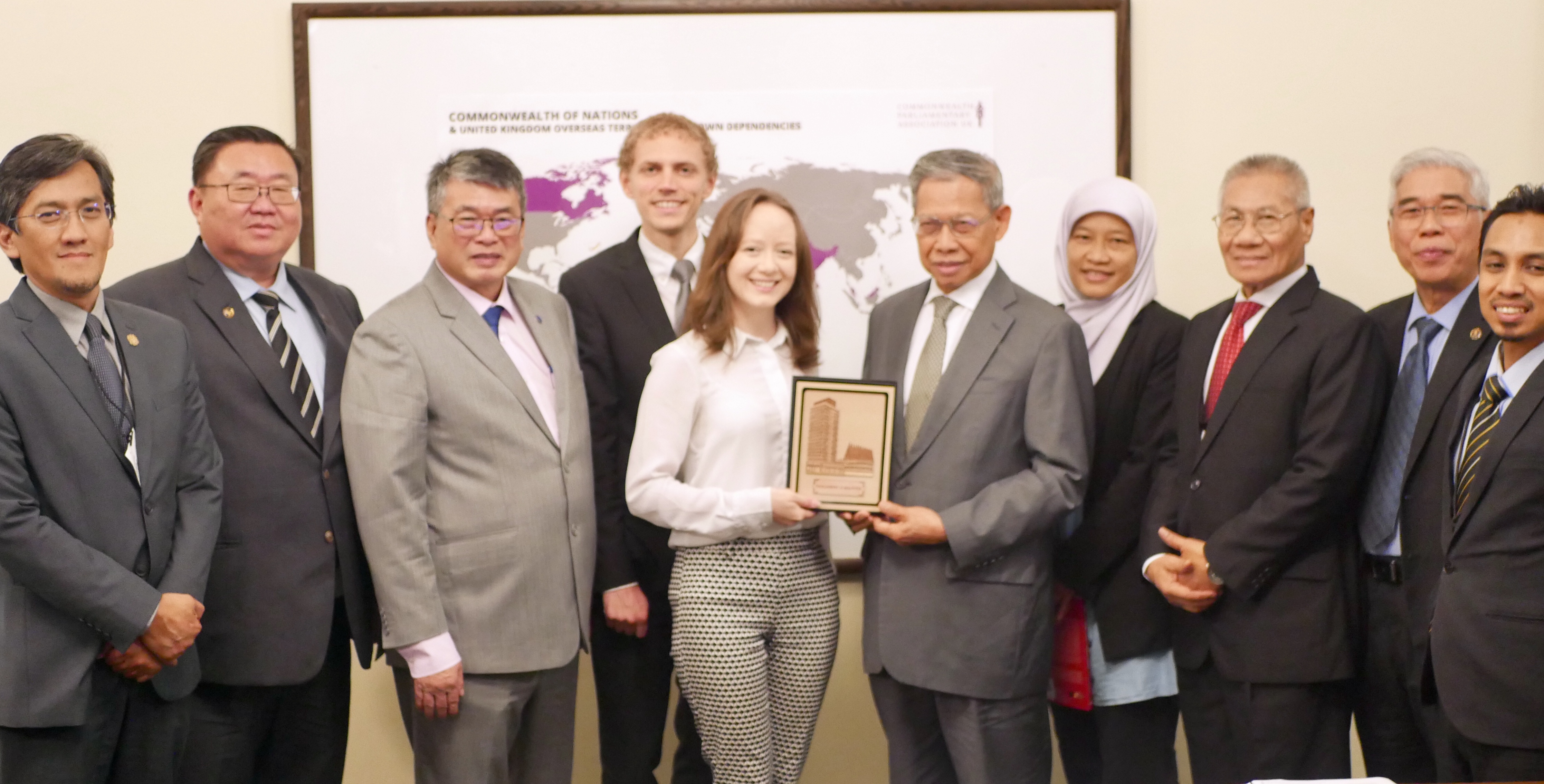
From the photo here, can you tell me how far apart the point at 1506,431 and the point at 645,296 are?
1881 millimetres

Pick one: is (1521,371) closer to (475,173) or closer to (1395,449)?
(1395,449)

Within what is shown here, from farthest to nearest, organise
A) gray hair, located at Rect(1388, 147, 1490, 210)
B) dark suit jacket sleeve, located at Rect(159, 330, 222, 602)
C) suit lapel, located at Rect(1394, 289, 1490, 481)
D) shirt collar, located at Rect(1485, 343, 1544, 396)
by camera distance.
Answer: gray hair, located at Rect(1388, 147, 1490, 210), suit lapel, located at Rect(1394, 289, 1490, 481), dark suit jacket sleeve, located at Rect(159, 330, 222, 602), shirt collar, located at Rect(1485, 343, 1544, 396)

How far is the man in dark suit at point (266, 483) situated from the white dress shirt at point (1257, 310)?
1885mm

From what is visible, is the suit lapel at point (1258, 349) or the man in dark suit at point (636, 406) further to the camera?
the man in dark suit at point (636, 406)

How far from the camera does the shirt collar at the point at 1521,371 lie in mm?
2129

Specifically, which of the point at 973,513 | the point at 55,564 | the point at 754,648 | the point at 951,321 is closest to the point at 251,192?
the point at 55,564

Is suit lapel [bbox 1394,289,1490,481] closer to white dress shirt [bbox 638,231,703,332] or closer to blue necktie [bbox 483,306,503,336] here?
white dress shirt [bbox 638,231,703,332]

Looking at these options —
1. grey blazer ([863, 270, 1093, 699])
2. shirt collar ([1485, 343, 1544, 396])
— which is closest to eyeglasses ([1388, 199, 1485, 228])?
shirt collar ([1485, 343, 1544, 396])

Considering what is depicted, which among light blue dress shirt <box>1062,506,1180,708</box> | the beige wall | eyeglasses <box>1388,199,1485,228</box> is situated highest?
the beige wall

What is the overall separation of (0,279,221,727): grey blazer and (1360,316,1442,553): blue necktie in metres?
2.54

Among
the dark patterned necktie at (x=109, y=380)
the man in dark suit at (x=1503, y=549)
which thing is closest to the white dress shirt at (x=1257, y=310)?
the man in dark suit at (x=1503, y=549)

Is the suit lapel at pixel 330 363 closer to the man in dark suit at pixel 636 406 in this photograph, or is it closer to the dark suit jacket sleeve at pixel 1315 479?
the man in dark suit at pixel 636 406

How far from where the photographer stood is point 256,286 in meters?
2.60

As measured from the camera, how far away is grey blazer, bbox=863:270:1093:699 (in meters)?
2.48
